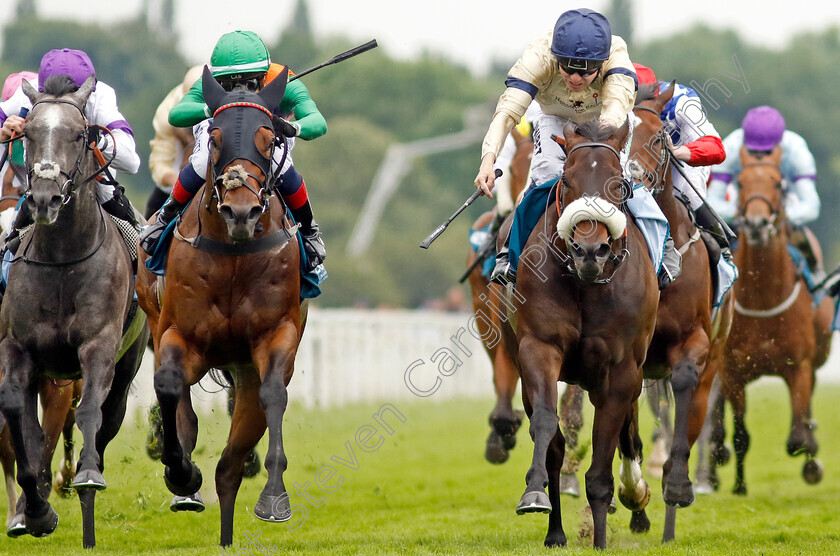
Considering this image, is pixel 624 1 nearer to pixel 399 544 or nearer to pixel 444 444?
pixel 444 444

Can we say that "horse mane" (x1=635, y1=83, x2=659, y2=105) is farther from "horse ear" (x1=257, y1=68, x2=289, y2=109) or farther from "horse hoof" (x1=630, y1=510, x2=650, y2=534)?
"horse hoof" (x1=630, y1=510, x2=650, y2=534)

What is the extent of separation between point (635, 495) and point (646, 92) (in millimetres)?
2378

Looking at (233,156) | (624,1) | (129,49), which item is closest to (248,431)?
(233,156)

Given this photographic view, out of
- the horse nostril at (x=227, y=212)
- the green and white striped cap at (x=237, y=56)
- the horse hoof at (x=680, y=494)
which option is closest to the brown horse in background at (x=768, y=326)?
the horse hoof at (x=680, y=494)

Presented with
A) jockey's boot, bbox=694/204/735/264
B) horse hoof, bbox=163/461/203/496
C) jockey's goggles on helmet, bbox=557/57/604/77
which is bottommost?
horse hoof, bbox=163/461/203/496

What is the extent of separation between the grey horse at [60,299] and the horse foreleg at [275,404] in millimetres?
958

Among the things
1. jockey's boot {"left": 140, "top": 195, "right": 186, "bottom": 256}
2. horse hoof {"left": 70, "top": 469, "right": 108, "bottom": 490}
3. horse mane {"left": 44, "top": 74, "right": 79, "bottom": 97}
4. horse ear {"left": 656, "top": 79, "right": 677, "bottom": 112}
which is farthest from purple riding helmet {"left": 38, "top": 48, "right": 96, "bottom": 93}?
horse ear {"left": 656, "top": 79, "right": 677, "bottom": 112}

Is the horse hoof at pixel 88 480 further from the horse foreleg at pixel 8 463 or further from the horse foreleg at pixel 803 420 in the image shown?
the horse foreleg at pixel 803 420

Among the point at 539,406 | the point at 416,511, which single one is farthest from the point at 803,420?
the point at 539,406

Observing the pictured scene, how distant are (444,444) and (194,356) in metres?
8.88

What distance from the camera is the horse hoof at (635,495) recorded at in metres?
7.54

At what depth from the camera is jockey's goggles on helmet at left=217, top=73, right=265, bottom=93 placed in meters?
6.75

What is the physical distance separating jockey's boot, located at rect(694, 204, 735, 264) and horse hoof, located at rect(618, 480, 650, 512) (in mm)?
1647

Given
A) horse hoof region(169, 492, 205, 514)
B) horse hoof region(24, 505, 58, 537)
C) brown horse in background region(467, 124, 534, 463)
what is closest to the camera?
horse hoof region(24, 505, 58, 537)
